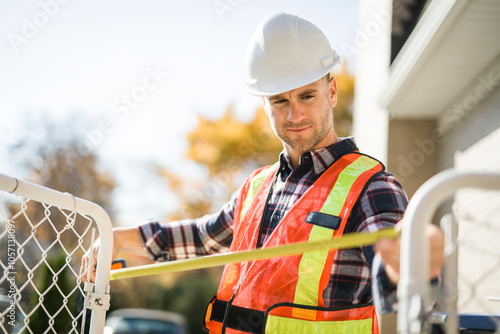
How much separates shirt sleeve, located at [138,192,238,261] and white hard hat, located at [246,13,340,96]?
0.69m

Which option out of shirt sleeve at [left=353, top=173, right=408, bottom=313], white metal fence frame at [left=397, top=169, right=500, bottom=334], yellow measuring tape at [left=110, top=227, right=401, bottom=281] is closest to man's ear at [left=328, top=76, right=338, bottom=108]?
shirt sleeve at [left=353, top=173, right=408, bottom=313]

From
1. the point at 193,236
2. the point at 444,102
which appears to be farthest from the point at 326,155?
the point at 444,102

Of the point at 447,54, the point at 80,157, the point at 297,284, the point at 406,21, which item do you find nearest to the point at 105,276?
the point at 297,284

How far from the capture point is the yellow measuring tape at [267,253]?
1.16 metres

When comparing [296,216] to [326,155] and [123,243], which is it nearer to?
[326,155]

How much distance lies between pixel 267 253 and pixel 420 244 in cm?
48

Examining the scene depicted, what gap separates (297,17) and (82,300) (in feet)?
5.18

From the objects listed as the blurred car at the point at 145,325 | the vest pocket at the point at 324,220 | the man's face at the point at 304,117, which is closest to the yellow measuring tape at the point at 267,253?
the vest pocket at the point at 324,220

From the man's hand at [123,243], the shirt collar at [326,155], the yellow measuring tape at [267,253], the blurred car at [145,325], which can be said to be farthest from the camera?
the blurred car at [145,325]

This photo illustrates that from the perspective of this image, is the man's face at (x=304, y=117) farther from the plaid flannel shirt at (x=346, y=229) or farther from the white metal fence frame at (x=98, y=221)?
the white metal fence frame at (x=98, y=221)

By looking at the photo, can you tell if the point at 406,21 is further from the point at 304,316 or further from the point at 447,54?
the point at 304,316

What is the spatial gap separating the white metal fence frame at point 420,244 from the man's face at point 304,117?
1.20m

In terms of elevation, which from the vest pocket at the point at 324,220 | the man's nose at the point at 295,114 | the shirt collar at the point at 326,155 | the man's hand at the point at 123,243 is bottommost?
the man's hand at the point at 123,243

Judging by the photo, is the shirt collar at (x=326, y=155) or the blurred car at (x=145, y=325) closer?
the shirt collar at (x=326, y=155)
